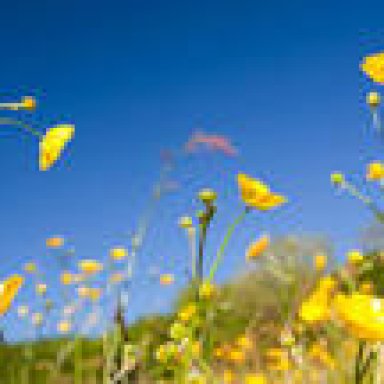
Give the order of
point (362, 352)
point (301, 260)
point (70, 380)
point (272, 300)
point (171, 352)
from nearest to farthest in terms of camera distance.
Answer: point (362, 352)
point (171, 352)
point (301, 260)
point (70, 380)
point (272, 300)

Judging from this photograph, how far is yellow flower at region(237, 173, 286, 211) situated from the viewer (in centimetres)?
162

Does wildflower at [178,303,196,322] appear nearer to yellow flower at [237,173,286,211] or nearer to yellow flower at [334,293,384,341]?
yellow flower at [237,173,286,211]

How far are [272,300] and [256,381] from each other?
471 centimetres

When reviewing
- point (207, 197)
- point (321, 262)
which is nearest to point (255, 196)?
point (207, 197)

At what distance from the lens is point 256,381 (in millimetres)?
4227

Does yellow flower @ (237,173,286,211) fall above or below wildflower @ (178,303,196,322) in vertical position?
above

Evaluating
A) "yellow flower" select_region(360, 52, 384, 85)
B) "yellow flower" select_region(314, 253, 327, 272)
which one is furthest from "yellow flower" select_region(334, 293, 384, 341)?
"yellow flower" select_region(314, 253, 327, 272)

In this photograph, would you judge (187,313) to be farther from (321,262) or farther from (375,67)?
(321,262)

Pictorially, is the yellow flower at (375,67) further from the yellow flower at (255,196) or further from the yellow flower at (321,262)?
the yellow flower at (321,262)

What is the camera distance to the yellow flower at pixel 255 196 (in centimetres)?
162

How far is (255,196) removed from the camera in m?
1.63

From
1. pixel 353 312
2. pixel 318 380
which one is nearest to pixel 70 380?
pixel 318 380

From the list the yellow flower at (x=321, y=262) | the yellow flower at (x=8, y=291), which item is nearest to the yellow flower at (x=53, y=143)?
the yellow flower at (x=8, y=291)

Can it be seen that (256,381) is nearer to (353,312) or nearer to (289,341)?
(289,341)
